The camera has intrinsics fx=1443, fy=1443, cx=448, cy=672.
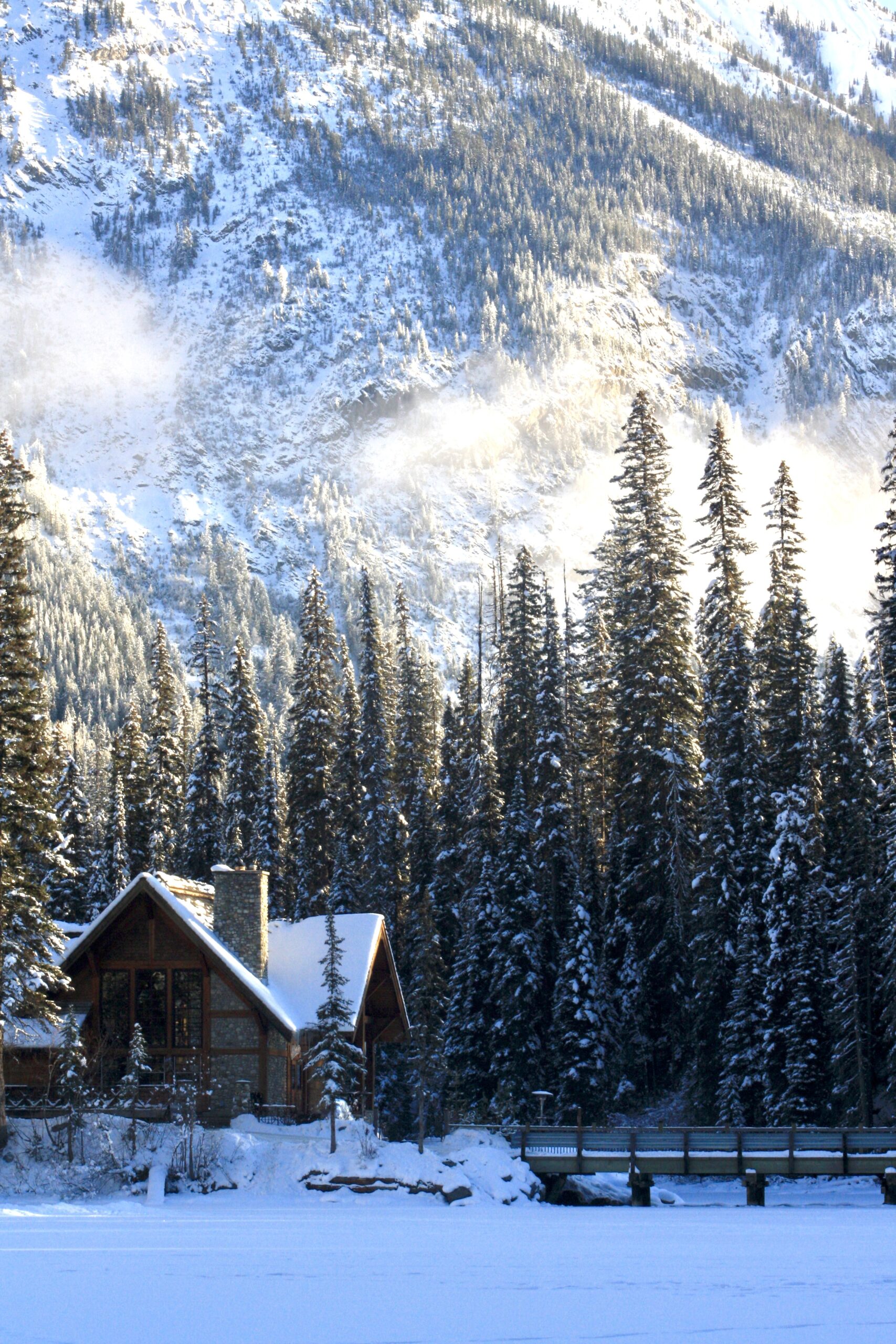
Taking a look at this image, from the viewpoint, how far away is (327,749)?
5912 centimetres

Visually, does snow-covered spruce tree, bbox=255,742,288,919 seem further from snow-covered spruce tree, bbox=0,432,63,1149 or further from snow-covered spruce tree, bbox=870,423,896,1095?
snow-covered spruce tree, bbox=870,423,896,1095

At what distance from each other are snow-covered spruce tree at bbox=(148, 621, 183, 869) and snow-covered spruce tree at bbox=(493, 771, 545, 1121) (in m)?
16.2

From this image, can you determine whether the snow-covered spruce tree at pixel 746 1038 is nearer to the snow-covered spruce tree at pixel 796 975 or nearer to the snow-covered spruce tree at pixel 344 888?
the snow-covered spruce tree at pixel 796 975

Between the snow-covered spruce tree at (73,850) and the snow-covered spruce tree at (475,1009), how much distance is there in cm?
1500

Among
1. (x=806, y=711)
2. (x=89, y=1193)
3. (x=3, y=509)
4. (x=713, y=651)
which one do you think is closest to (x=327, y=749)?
(x=713, y=651)

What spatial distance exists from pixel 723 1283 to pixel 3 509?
2289 centimetres

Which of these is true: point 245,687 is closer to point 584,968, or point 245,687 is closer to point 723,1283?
point 584,968

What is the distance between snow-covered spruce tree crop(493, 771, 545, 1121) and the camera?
43.8 meters

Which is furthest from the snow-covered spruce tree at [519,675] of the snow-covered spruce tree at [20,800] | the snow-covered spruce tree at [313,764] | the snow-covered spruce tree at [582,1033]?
the snow-covered spruce tree at [20,800]

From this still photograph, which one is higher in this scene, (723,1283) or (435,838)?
(435,838)

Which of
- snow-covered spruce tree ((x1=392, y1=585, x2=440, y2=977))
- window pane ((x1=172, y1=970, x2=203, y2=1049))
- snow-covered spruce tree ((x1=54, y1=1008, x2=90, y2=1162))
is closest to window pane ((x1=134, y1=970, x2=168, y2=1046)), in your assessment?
window pane ((x1=172, y1=970, x2=203, y2=1049))

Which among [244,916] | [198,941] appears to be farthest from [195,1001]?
[244,916]

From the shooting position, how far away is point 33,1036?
32.6 meters

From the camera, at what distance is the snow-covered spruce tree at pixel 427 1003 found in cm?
4869
